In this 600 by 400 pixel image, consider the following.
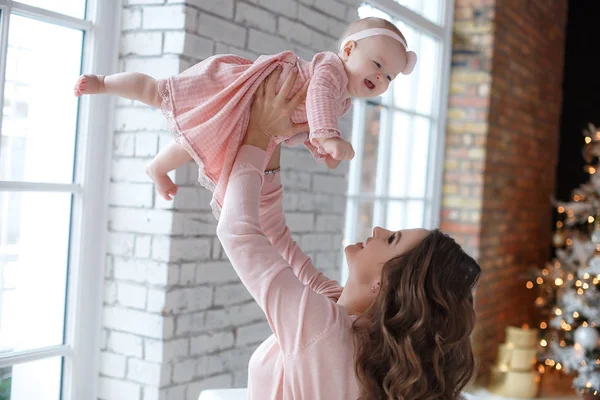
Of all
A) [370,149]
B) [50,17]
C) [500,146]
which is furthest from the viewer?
[500,146]

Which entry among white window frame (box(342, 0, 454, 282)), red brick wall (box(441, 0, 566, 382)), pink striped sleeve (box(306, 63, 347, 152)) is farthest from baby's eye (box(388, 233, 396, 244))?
red brick wall (box(441, 0, 566, 382))

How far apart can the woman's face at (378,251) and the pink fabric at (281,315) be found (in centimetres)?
13

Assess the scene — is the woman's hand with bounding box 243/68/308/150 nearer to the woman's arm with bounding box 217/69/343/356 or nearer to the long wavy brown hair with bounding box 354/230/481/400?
the woman's arm with bounding box 217/69/343/356

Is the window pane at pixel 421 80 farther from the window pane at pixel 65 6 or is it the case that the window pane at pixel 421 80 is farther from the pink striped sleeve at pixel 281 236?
the pink striped sleeve at pixel 281 236

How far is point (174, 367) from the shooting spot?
225 centimetres

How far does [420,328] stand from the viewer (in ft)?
4.52

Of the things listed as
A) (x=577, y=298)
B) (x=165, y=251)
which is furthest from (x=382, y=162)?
(x=165, y=251)

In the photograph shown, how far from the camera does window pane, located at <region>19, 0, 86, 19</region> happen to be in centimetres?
211

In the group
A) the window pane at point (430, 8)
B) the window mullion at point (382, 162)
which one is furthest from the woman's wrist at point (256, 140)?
the window pane at point (430, 8)

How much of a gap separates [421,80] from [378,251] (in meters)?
2.95

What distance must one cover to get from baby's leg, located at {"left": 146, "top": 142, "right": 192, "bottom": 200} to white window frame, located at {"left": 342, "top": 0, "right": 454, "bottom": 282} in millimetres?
2068

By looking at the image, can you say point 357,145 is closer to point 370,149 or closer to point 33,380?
point 370,149

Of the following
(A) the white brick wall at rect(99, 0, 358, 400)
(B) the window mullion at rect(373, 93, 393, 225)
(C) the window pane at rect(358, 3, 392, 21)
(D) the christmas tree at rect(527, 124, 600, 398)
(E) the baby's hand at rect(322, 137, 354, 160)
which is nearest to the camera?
(E) the baby's hand at rect(322, 137, 354, 160)

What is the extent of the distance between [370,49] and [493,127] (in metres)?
3.24
